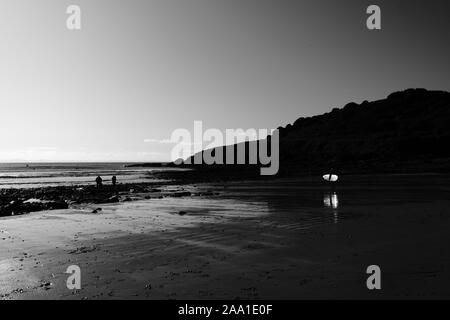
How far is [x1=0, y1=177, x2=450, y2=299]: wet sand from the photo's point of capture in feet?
27.2

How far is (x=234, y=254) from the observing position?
1140cm

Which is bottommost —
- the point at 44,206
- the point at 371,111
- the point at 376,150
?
the point at 44,206

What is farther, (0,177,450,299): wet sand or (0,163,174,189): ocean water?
(0,163,174,189): ocean water

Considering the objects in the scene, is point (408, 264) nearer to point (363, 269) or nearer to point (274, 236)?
point (363, 269)

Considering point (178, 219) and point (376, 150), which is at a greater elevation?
point (376, 150)

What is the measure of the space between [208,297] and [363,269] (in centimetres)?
406

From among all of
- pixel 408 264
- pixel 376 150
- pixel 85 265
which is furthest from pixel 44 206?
pixel 376 150

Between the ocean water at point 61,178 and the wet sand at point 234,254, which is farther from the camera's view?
the ocean water at point 61,178

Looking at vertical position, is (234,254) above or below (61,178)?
above

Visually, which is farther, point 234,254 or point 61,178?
point 61,178

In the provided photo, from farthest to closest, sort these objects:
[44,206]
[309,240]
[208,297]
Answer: [44,206] < [309,240] < [208,297]

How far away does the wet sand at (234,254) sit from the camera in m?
8.30
